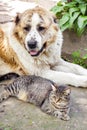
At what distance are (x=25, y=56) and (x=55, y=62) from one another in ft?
1.53

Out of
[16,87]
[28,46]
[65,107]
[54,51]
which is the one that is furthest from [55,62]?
[65,107]

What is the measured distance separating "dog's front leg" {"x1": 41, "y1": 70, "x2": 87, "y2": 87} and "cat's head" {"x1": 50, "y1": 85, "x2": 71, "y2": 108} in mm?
881

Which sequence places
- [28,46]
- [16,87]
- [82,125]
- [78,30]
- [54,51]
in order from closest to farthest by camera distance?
[82,125], [16,87], [28,46], [54,51], [78,30]

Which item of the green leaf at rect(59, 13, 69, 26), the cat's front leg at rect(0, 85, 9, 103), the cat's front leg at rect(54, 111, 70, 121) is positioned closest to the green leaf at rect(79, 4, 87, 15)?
the green leaf at rect(59, 13, 69, 26)

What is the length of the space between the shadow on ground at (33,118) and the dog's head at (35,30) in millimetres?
736

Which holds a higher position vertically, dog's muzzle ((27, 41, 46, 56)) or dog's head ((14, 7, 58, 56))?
dog's head ((14, 7, 58, 56))

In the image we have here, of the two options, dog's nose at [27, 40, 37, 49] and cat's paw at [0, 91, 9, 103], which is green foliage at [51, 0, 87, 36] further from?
cat's paw at [0, 91, 9, 103]

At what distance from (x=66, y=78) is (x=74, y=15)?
126 centimetres

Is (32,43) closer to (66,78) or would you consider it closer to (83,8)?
(66,78)

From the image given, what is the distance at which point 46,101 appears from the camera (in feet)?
13.3

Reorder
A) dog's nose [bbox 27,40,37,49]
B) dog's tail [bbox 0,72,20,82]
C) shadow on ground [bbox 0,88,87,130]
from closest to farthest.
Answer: shadow on ground [bbox 0,88,87,130] < dog's nose [bbox 27,40,37,49] < dog's tail [bbox 0,72,20,82]

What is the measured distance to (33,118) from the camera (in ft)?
13.2

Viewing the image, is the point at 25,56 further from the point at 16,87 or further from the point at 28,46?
the point at 16,87

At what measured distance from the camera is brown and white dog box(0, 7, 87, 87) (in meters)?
4.64
